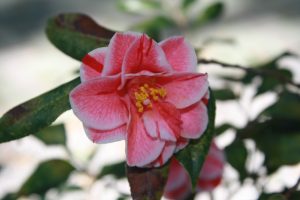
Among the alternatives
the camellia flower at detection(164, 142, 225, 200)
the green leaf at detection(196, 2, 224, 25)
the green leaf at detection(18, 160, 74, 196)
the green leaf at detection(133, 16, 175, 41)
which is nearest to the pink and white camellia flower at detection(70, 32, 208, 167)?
the camellia flower at detection(164, 142, 225, 200)

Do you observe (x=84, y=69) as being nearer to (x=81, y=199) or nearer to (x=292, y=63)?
(x=81, y=199)

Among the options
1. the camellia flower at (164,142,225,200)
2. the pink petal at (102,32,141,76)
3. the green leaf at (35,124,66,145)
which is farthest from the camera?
the green leaf at (35,124,66,145)

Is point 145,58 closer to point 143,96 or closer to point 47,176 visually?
point 143,96

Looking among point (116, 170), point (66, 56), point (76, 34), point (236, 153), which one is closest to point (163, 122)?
point (76, 34)

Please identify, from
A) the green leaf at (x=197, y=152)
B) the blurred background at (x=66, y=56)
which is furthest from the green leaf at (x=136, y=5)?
the blurred background at (x=66, y=56)

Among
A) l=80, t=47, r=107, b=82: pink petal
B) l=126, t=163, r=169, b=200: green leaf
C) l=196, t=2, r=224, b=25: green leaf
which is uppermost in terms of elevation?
l=80, t=47, r=107, b=82: pink petal

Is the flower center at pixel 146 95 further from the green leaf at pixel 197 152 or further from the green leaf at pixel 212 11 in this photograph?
the green leaf at pixel 212 11

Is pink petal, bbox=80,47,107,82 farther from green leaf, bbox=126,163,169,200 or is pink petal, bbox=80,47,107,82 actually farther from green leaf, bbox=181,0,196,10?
green leaf, bbox=181,0,196,10
